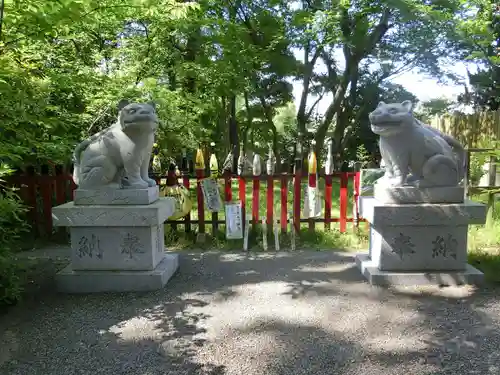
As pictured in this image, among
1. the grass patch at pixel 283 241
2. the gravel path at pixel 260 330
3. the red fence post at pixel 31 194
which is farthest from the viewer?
the red fence post at pixel 31 194

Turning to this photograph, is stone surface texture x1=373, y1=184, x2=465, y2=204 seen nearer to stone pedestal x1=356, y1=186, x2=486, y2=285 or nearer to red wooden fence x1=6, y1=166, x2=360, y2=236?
stone pedestal x1=356, y1=186, x2=486, y2=285

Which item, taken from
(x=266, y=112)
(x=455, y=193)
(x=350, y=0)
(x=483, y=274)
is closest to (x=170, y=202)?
(x=455, y=193)

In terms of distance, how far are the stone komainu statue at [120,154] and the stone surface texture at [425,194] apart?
109 inches

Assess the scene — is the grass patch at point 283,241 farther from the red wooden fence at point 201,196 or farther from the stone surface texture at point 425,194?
the stone surface texture at point 425,194

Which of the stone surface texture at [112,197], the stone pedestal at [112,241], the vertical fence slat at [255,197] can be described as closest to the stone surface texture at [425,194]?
the vertical fence slat at [255,197]

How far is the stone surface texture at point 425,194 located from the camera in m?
4.25

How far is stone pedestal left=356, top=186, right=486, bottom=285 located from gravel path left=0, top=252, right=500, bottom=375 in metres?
0.19

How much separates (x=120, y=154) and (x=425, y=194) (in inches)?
134

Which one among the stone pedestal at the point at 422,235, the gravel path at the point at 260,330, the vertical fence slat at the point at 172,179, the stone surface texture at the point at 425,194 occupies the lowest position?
the gravel path at the point at 260,330

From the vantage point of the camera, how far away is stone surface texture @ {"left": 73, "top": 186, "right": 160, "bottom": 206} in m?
4.29

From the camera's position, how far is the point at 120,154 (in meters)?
4.32

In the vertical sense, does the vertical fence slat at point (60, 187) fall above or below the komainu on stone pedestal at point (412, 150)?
below

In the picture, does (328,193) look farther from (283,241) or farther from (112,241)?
(112,241)

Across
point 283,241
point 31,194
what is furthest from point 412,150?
point 31,194
